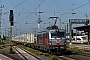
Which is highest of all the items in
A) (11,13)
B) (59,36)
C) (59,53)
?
(11,13)

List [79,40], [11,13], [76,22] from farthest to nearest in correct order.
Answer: [79,40] < [76,22] < [11,13]

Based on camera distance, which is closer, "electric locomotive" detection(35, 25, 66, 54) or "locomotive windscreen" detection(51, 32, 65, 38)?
"electric locomotive" detection(35, 25, 66, 54)

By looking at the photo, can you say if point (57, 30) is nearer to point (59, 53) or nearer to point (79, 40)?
point (59, 53)

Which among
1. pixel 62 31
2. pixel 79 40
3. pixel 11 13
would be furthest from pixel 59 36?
pixel 79 40

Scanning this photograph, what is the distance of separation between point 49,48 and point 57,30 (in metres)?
2.26

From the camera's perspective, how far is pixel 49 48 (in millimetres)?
28281

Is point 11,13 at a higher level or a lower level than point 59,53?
higher

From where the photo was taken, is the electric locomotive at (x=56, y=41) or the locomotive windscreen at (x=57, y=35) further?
the locomotive windscreen at (x=57, y=35)

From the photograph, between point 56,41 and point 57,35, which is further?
point 57,35

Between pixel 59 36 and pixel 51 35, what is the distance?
924 mm

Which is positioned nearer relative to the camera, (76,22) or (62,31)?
(62,31)

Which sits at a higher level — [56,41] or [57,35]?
[57,35]

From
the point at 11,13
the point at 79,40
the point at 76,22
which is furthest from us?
the point at 79,40

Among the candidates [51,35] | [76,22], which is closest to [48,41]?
[51,35]
